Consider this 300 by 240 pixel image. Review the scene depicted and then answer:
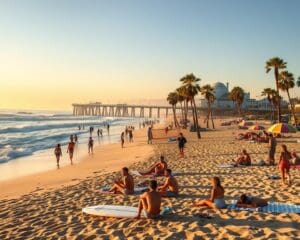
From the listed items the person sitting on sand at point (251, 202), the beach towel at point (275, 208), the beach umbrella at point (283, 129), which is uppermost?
the beach umbrella at point (283, 129)

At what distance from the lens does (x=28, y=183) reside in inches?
616

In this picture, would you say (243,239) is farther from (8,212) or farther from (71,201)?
(8,212)

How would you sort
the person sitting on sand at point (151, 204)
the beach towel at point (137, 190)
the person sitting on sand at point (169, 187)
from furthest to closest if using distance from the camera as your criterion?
the beach towel at point (137, 190) < the person sitting on sand at point (169, 187) < the person sitting on sand at point (151, 204)

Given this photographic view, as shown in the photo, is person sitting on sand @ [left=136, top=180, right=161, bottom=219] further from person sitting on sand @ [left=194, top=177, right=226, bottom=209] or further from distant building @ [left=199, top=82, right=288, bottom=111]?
distant building @ [left=199, top=82, right=288, bottom=111]

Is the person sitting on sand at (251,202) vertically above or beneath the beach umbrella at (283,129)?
beneath

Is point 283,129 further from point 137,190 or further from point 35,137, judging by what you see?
point 35,137

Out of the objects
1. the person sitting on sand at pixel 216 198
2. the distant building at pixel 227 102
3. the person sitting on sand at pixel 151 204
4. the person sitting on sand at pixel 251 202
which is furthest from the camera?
the distant building at pixel 227 102

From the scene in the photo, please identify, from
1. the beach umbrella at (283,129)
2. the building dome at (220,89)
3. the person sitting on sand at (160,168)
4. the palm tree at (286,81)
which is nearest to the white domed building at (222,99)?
the building dome at (220,89)

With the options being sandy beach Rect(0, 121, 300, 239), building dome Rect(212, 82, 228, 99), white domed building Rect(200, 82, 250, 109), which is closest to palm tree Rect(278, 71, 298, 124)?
sandy beach Rect(0, 121, 300, 239)

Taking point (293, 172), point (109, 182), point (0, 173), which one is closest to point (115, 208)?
point (109, 182)

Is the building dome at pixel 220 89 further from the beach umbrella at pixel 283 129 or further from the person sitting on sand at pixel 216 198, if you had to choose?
the person sitting on sand at pixel 216 198

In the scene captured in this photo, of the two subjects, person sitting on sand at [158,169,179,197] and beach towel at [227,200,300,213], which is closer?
beach towel at [227,200,300,213]

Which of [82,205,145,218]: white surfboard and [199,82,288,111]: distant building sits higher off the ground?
[199,82,288,111]: distant building

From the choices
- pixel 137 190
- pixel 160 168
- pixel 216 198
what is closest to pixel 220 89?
pixel 160 168
